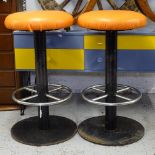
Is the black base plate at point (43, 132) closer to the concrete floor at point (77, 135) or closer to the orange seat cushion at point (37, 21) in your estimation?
the concrete floor at point (77, 135)

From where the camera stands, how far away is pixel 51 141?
2.24 metres

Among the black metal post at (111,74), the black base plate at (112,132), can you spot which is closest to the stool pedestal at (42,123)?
the black base plate at (112,132)

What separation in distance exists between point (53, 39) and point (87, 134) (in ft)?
2.60

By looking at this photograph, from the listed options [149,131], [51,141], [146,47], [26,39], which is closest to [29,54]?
[26,39]

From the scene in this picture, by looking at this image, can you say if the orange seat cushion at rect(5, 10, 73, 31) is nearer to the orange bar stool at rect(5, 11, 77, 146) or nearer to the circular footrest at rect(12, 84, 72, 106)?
the orange bar stool at rect(5, 11, 77, 146)

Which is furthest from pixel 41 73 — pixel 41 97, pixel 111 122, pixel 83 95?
pixel 111 122

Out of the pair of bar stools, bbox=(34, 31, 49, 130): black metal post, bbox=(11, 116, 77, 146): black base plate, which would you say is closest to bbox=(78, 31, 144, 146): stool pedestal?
the pair of bar stools

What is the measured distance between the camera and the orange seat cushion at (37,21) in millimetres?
1978

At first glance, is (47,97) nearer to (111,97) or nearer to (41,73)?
(41,73)

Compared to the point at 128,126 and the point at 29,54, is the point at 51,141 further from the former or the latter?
the point at 29,54

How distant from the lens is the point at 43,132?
2.36 meters

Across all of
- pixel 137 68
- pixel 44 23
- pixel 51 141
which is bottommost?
pixel 51 141

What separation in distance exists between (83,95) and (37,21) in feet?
2.12

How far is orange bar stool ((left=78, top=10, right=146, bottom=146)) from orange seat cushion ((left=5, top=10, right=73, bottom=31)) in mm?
158
